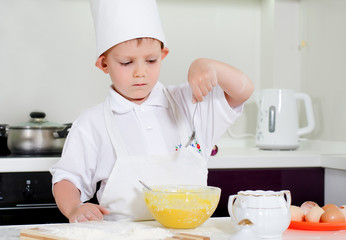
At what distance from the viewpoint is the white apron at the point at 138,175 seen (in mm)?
1091

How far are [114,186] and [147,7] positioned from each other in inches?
17.2

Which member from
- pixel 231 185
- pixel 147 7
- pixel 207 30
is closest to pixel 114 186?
pixel 147 7

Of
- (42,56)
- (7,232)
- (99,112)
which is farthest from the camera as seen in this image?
(42,56)

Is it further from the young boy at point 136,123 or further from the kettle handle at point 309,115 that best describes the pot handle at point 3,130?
the kettle handle at point 309,115

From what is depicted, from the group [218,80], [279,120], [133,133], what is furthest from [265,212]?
[279,120]

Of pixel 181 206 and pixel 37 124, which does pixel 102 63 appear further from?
pixel 37 124

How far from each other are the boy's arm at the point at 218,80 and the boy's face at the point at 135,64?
0.13 metres

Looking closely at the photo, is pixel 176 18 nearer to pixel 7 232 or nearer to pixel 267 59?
pixel 267 59

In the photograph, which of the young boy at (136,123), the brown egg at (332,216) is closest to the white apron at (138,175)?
the young boy at (136,123)

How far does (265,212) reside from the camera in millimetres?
792

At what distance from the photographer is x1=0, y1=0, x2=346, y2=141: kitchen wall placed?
6.99 feet

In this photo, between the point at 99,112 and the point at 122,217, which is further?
the point at 99,112

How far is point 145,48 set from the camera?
3.67 ft

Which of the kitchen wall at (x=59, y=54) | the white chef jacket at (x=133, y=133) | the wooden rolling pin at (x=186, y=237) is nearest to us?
the wooden rolling pin at (x=186, y=237)
